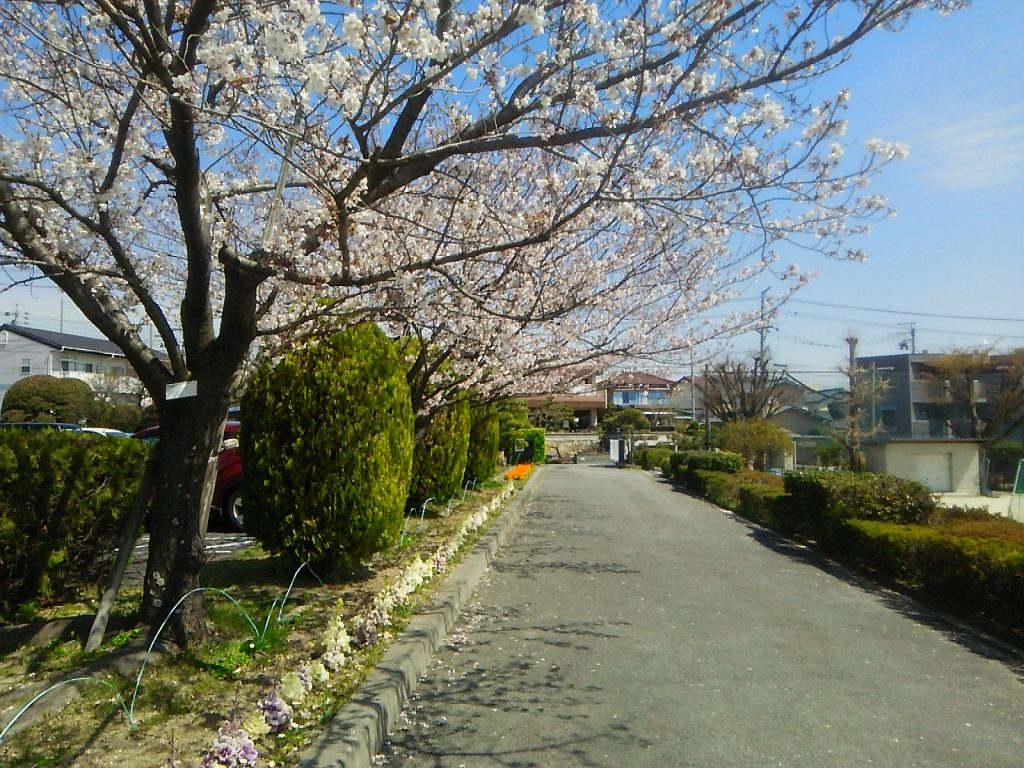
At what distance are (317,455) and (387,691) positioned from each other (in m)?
2.81

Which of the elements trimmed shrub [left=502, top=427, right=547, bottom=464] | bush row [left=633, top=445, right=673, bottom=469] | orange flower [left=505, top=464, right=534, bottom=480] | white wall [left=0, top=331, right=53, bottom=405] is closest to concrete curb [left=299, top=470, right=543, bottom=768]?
orange flower [left=505, top=464, right=534, bottom=480]

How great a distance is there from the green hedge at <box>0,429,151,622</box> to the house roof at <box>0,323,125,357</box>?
33754 mm

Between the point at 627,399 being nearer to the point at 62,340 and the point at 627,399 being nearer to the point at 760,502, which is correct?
the point at 62,340

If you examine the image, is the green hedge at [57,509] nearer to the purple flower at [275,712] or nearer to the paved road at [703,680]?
the purple flower at [275,712]

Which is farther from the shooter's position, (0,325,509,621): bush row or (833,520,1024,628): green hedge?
(833,520,1024,628): green hedge

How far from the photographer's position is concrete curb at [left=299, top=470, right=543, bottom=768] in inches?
145

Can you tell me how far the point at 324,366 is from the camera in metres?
7.00

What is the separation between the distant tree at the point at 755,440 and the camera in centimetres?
2897

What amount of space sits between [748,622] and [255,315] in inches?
186

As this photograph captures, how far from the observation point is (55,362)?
3834cm

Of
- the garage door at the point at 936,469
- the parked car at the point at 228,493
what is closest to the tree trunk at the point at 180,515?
the parked car at the point at 228,493

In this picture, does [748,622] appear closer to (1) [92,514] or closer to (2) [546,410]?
(1) [92,514]

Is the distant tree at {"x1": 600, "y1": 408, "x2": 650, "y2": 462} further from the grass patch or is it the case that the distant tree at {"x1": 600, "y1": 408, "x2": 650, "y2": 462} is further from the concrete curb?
the grass patch

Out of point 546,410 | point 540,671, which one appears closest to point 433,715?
point 540,671
